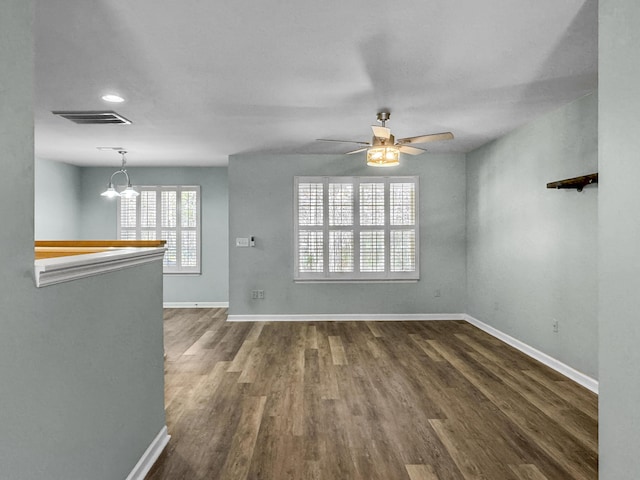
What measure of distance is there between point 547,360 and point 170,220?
5.93 meters

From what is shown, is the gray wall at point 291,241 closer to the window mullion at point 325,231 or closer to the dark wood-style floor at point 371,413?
the window mullion at point 325,231

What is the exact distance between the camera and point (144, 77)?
295 cm

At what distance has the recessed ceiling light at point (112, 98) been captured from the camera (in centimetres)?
333

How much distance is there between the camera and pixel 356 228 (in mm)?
5945

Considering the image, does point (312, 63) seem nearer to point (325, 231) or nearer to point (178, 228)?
point (325, 231)

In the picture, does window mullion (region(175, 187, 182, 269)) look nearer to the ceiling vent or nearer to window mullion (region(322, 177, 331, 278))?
window mullion (region(322, 177, 331, 278))

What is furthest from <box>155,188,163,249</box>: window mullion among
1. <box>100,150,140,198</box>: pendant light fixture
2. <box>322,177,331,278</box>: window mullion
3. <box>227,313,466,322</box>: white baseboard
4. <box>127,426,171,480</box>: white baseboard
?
<box>127,426,171,480</box>: white baseboard

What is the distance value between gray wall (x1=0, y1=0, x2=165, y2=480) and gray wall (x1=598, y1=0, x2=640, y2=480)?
6.98 feet

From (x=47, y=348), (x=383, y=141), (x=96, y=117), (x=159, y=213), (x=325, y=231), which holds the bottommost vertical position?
(x=47, y=348)

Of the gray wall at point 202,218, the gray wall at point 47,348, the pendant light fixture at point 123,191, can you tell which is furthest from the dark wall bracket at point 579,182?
the pendant light fixture at point 123,191

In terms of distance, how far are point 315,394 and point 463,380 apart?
1.31 meters

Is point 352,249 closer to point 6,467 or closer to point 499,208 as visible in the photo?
point 499,208

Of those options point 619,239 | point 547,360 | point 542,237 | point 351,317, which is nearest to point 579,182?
point 542,237

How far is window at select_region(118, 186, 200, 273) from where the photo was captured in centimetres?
700
